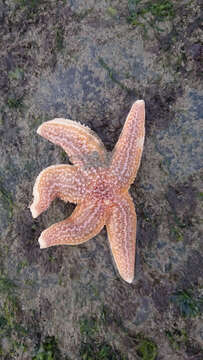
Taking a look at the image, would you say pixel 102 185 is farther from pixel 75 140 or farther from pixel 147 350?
pixel 147 350

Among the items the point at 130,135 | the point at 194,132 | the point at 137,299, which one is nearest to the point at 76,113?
the point at 130,135

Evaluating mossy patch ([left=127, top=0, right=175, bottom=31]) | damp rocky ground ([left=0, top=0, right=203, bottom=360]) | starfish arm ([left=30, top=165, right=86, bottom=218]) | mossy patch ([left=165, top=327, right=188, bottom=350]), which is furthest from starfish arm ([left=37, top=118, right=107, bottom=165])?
mossy patch ([left=165, top=327, right=188, bottom=350])

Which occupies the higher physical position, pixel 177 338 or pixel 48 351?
pixel 177 338

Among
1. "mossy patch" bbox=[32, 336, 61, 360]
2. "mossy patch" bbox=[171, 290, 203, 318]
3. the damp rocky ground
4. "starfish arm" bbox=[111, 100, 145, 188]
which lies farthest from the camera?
"mossy patch" bbox=[32, 336, 61, 360]

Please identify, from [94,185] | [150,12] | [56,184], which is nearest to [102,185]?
[94,185]

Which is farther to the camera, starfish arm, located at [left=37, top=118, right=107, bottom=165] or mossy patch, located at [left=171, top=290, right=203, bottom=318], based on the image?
mossy patch, located at [left=171, top=290, right=203, bottom=318]

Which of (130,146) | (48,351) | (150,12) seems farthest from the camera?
(48,351)

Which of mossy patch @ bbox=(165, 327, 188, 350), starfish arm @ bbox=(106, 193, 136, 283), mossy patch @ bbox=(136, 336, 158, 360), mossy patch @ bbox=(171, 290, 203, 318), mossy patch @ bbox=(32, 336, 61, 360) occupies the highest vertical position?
starfish arm @ bbox=(106, 193, 136, 283)

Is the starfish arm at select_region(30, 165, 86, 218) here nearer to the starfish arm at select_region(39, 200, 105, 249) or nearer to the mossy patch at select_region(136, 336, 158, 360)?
the starfish arm at select_region(39, 200, 105, 249)

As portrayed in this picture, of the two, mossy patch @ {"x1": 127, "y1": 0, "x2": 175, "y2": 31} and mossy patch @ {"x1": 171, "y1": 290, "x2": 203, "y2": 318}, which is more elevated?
mossy patch @ {"x1": 127, "y1": 0, "x2": 175, "y2": 31}
